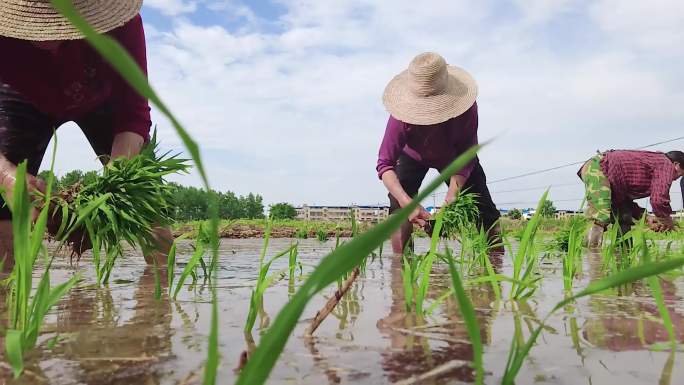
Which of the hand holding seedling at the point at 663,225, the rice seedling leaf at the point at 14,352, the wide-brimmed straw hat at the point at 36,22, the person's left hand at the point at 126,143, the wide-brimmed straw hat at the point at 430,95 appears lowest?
the rice seedling leaf at the point at 14,352

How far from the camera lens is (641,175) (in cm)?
461

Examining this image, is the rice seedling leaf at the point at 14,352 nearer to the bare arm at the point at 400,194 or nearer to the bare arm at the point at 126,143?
the bare arm at the point at 126,143

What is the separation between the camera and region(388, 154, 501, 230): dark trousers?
13.9ft

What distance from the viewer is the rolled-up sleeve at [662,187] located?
4309 mm

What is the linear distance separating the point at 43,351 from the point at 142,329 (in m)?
0.21

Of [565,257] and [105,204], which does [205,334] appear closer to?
[105,204]

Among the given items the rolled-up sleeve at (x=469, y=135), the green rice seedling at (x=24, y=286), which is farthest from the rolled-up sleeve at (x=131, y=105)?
the rolled-up sleeve at (x=469, y=135)

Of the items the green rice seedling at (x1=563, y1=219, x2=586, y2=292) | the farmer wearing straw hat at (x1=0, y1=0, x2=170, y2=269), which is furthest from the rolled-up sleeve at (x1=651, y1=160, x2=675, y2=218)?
the farmer wearing straw hat at (x1=0, y1=0, x2=170, y2=269)

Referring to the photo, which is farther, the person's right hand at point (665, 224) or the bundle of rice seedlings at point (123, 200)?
the person's right hand at point (665, 224)

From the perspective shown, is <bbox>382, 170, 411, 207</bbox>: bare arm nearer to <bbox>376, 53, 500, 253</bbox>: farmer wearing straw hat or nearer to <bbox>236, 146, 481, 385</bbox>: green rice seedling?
<bbox>376, 53, 500, 253</bbox>: farmer wearing straw hat

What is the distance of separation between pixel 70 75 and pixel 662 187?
14.0ft

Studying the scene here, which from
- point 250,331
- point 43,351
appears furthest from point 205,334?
point 43,351

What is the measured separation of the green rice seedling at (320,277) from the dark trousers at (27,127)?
2075mm

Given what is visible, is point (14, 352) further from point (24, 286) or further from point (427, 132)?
point (427, 132)
